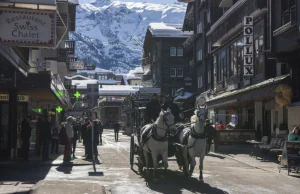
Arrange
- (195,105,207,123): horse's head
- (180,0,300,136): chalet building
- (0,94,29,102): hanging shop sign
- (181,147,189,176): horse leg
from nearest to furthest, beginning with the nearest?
1. (195,105,207,123): horse's head
2. (181,147,189,176): horse leg
3. (0,94,29,102): hanging shop sign
4. (180,0,300,136): chalet building

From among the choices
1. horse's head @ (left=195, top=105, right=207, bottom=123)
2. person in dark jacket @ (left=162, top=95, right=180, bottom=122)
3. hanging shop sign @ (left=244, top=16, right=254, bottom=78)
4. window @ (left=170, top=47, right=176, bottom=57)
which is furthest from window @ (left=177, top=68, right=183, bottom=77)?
horse's head @ (left=195, top=105, right=207, bottom=123)

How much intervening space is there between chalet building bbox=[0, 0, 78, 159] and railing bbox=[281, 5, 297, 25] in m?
9.49

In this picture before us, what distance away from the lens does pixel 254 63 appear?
105 ft

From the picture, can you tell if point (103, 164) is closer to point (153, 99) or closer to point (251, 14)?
point (153, 99)

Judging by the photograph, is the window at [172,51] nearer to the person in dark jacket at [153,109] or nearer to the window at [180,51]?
the window at [180,51]

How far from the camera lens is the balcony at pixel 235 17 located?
30133mm

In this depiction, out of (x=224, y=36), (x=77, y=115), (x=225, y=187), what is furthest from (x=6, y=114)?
(x=77, y=115)

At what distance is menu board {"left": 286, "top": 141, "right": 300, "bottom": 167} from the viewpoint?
1770 cm

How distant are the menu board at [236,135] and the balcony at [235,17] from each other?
6.91 m

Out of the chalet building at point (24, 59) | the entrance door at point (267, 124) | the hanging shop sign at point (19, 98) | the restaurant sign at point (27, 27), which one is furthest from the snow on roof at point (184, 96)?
the restaurant sign at point (27, 27)

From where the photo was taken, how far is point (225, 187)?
561 inches

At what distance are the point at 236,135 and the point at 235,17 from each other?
8.83m

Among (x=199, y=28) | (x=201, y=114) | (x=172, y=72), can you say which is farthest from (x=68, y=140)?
(x=172, y=72)

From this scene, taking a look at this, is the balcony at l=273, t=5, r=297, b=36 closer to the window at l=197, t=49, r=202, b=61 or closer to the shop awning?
the shop awning
